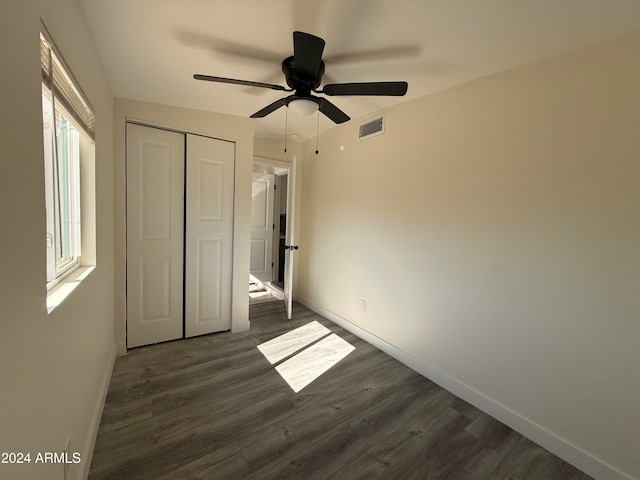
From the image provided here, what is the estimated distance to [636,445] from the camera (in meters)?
1.41

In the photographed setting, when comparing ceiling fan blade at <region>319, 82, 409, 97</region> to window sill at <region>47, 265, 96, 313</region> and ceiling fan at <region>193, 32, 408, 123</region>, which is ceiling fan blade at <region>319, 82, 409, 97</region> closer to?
ceiling fan at <region>193, 32, 408, 123</region>

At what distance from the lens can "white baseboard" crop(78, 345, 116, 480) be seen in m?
1.38

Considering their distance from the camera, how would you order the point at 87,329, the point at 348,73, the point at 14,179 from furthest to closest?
the point at 348,73 → the point at 87,329 → the point at 14,179

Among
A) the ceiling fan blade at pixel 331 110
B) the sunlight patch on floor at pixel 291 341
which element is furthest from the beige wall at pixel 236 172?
the ceiling fan blade at pixel 331 110

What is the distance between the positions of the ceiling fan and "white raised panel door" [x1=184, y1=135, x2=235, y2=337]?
1.11 m

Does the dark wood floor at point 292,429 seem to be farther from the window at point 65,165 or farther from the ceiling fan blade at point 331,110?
the ceiling fan blade at point 331,110

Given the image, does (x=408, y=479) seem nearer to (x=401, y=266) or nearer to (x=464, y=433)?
(x=464, y=433)

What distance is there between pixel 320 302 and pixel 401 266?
1522 mm

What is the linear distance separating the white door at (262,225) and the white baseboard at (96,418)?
2626 mm

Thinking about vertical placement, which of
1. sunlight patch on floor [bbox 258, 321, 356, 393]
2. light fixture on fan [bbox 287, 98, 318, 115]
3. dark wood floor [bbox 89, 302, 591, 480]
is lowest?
dark wood floor [bbox 89, 302, 591, 480]

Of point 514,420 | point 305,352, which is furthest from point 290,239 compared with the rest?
point 514,420

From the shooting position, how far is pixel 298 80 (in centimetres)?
168

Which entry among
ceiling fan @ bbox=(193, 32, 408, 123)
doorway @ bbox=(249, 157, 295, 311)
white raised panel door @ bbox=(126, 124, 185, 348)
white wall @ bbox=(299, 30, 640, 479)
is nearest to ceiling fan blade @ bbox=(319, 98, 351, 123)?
ceiling fan @ bbox=(193, 32, 408, 123)

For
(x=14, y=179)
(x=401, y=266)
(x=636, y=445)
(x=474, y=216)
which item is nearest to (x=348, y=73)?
(x=474, y=216)
